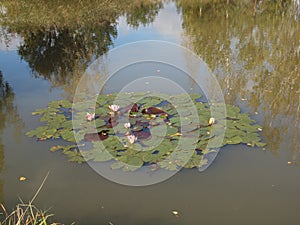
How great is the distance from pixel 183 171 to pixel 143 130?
880 mm

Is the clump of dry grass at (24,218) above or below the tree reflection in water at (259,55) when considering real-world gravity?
below

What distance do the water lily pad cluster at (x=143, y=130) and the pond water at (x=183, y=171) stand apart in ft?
0.53

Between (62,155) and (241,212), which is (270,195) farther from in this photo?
(62,155)

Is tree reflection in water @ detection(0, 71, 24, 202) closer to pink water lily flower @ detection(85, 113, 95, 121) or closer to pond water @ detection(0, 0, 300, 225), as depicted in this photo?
pond water @ detection(0, 0, 300, 225)

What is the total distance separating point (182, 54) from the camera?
687 centimetres

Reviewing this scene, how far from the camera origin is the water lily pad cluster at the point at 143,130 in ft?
11.4

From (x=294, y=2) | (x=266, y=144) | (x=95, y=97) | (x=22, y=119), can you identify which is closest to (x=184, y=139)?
(x=266, y=144)

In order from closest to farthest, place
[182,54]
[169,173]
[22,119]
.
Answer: [169,173] < [22,119] < [182,54]

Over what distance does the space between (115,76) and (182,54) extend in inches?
71.4

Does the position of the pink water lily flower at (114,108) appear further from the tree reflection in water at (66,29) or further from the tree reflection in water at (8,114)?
the tree reflection in water at (8,114)

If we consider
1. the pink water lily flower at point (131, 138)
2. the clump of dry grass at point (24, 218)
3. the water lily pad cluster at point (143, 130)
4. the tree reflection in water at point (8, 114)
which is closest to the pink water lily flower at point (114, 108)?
the water lily pad cluster at point (143, 130)

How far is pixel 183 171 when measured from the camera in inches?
129

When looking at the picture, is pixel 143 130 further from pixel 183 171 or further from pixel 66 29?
pixel 66 29

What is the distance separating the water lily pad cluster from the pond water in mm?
160
